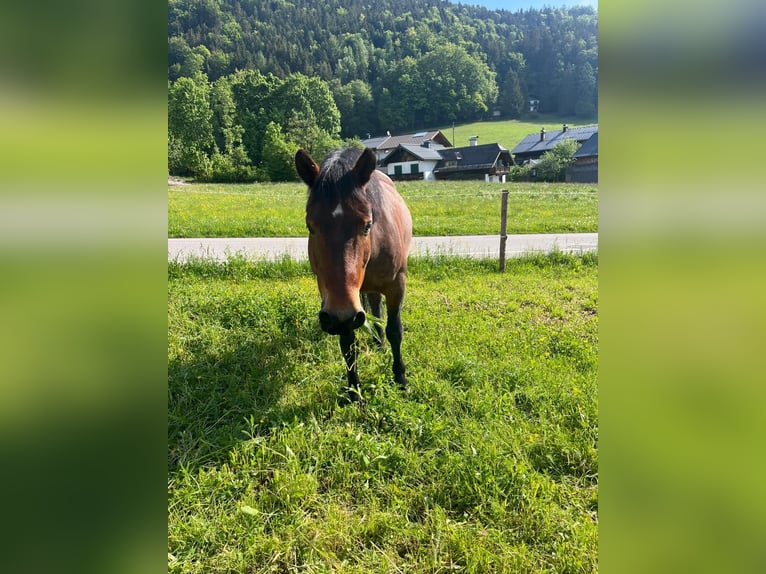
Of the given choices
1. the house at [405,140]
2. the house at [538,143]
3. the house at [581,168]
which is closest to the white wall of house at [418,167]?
the house at [405,140]

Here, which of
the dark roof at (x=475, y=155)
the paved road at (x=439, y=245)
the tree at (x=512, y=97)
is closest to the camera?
the paved road at (x=439, y=245)

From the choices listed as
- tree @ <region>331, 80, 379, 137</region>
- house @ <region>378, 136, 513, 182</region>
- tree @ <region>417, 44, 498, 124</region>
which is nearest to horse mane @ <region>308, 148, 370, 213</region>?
house @ <region>378, 136, 513, 182</region>

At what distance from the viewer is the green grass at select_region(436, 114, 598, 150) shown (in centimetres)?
6334

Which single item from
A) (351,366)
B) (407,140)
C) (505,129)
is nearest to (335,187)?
(351,366)

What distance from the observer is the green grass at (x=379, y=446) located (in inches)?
86.9

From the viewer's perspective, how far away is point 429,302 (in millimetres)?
6137

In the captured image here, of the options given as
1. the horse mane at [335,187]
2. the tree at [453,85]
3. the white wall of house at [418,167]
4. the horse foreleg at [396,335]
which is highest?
the tree at [453,85]

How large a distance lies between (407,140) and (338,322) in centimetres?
6137

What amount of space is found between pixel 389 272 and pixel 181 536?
100 inches

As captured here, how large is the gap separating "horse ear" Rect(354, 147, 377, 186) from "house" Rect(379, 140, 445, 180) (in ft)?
179

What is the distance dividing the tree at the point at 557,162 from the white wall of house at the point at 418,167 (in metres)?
15.6

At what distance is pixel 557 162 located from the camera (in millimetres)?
43250

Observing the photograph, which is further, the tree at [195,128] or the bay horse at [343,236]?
the tree at [195,128]

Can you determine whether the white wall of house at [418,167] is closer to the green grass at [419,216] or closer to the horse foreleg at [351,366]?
the green grass at [419,216]
